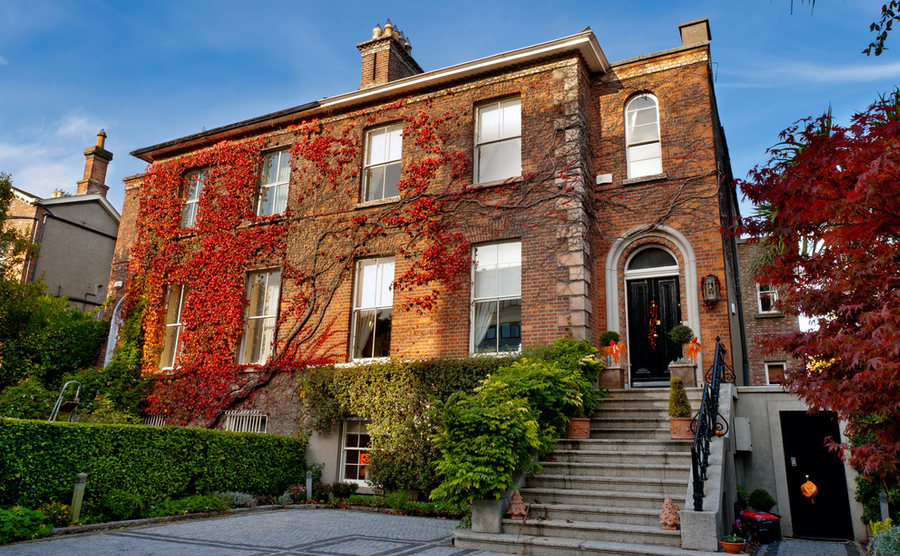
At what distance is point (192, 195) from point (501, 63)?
9.42 metres

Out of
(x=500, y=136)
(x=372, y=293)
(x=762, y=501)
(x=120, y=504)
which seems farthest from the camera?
(x=372, y=293)

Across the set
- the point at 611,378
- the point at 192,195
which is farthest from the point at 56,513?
the point at 192,195

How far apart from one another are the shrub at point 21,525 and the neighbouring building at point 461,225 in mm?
5676

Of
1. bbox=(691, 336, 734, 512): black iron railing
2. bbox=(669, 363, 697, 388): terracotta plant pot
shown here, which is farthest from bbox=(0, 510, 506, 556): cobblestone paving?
bbox=(669, 363, 697, 388): terracotta plant pot

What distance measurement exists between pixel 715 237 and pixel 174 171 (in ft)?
46.2

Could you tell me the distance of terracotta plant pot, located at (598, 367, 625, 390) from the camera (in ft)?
33.7

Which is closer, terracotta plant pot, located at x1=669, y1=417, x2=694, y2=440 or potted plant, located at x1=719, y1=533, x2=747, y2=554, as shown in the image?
potted plant, located at x1=719, y1=533, x2=747, y2=554

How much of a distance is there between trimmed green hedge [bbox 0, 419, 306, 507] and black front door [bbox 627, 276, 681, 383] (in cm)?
696

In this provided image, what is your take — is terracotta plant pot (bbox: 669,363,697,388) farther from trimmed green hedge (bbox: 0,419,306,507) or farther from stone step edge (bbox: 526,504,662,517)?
trimmed green hedge (bbox: 0,419,306,507)

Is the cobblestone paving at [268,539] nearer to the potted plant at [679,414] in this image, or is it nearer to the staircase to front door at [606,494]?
the staircase to front door at [606,494]

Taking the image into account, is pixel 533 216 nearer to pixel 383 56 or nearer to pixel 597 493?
pixel 597 493

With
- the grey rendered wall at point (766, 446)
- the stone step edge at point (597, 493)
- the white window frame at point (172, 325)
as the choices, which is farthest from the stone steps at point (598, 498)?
the white window frame at point (172, 325)

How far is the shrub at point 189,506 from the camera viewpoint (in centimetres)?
866

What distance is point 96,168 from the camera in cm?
→ 2406
